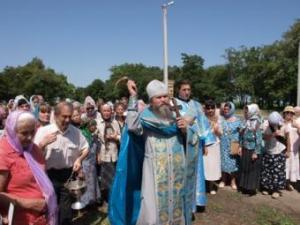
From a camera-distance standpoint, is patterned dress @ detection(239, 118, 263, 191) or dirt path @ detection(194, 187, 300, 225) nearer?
dirt path @ detection(194, 187, 300, 225)

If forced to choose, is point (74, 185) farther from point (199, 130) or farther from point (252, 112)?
point (252, 112)

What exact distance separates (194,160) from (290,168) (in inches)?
183

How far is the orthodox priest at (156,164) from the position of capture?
14.6ft

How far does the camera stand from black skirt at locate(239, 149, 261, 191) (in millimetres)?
8086

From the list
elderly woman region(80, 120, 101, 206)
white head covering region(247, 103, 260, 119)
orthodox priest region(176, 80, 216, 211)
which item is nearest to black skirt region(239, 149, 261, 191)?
white head covering region(247, 103, 260, 119)

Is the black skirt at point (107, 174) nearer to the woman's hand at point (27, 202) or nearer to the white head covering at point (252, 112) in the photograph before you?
the white head covering at point (252, 112)

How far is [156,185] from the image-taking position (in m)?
4.57

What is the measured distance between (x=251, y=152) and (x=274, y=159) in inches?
18.2

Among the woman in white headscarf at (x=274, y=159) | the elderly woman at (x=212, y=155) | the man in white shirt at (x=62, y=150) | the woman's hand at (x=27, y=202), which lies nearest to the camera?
the woman's hand at (x=27, y=202)

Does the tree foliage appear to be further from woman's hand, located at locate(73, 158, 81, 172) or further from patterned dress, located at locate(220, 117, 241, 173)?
woman's hand, located at locate(73, 158, 81, 172)

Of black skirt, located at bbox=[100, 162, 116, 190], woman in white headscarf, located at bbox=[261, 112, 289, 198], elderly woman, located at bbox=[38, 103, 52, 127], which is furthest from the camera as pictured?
woman in white headscarf, located at bbox=[261, 112, 289, 198]

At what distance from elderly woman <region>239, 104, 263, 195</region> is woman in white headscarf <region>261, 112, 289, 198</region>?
0.15m

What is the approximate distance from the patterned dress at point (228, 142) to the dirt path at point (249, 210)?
513mm

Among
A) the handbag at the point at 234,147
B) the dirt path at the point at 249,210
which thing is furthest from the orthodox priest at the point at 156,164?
the handbag at the point at 234,147
